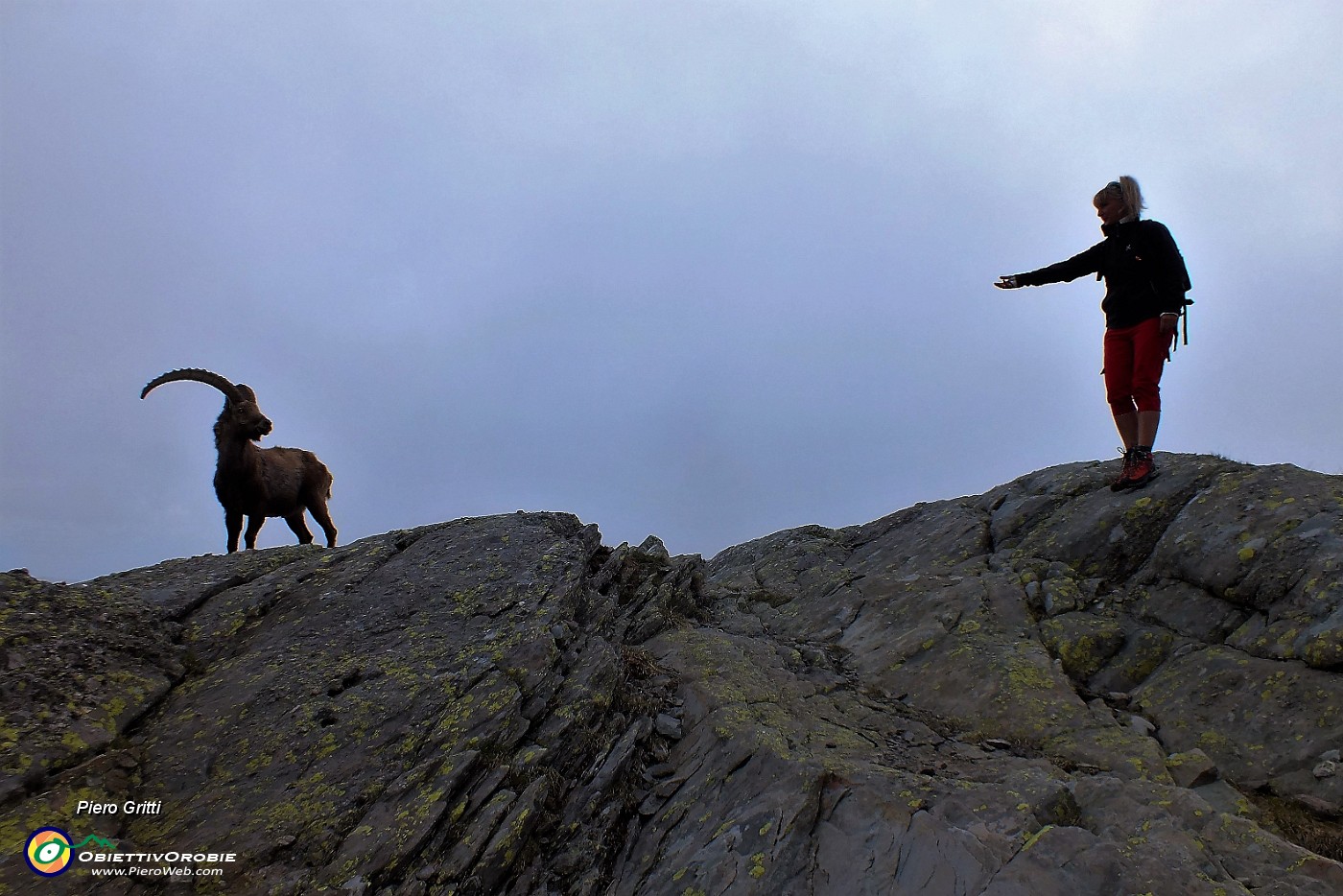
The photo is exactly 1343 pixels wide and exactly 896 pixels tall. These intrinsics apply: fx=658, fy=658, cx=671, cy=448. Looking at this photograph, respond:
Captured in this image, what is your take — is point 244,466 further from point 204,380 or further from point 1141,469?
point 1141,469

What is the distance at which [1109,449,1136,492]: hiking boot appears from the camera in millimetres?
10195

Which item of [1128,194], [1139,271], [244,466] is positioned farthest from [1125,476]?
[244,466]

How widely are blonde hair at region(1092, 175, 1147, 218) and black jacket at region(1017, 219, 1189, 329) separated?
0.81 ft

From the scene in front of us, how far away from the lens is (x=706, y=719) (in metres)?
7.50

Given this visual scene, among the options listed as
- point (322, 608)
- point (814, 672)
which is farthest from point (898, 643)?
point (322, 608)

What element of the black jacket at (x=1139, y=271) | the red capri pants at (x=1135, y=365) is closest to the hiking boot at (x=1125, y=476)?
the red capri pants at (x=1135, y=365)

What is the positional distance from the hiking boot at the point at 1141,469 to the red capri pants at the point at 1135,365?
0.68 m

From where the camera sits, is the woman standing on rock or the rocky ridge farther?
the woman standing on rock

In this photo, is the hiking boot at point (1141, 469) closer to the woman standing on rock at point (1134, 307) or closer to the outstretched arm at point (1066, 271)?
the woman standing on rock at point (1134, 307)

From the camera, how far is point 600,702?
764 centimetres

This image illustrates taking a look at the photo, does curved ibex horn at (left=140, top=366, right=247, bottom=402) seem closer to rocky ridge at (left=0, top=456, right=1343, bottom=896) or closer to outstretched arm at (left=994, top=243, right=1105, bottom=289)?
rocky ridge at (left=0, top=456, right=1343, bottom=896)

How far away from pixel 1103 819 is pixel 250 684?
849 centimetres

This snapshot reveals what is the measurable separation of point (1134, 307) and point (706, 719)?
854cm

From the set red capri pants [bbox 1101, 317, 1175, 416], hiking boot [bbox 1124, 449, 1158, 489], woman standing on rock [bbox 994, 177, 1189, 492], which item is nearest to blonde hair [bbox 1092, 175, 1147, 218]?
woman standing on rock [bbox 994, 177, 1189, 492]
